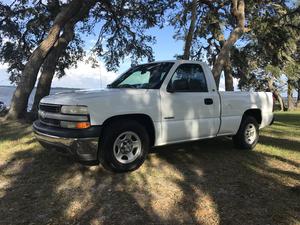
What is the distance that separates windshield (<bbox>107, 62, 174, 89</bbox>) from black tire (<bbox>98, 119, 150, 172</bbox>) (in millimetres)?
902

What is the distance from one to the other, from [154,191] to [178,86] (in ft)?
6.93

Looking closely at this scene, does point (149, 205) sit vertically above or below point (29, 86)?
below

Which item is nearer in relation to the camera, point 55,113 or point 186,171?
point 55,113

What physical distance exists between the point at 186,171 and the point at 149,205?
161 centimetres

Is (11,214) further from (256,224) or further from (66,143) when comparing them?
(256,224)

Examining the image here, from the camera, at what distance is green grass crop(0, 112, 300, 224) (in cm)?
415

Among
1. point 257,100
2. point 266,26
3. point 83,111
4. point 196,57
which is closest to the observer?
point 83,111

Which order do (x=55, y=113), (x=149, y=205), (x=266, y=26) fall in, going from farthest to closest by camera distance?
(x=266, y=26)
(x=55, y=113)
(x=149, y=205)

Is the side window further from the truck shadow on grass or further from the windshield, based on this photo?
the truck shadow on grass

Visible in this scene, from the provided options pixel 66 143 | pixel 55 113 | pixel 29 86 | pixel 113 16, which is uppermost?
pixel 113 16

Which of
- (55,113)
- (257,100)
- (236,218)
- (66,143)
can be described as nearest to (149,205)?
(236,218)

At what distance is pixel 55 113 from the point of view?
17.7ft

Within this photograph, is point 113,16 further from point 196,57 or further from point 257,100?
point 257,100

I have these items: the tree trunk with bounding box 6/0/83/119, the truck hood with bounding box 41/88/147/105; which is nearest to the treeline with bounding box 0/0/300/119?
the tree trunk with bounding box 6/0/83/119
